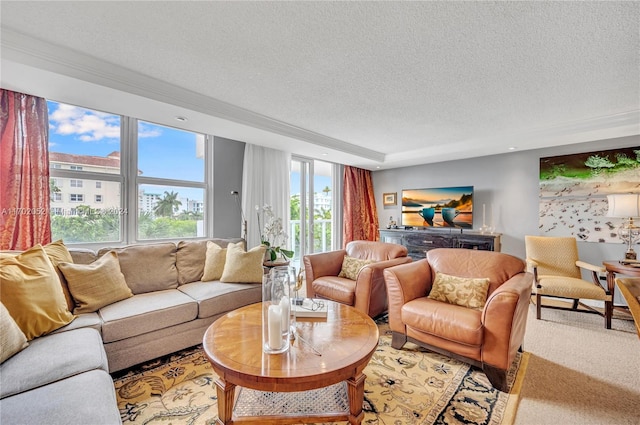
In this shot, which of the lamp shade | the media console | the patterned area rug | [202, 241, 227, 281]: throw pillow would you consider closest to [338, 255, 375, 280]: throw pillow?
the patterned area rug

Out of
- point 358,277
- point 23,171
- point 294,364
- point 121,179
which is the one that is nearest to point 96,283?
point 23,171

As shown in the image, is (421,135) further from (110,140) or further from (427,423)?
(110,140)

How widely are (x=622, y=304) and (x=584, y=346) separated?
1741 mm

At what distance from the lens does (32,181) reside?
2404 mm

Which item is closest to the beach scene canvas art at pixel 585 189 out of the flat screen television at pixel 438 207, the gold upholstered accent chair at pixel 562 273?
the gold upholstered accent chair at pixel 562 273

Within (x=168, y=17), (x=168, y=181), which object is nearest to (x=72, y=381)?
(x=168, y=17)

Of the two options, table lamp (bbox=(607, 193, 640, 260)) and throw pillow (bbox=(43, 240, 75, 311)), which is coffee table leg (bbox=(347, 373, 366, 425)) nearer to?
throw pillow (bbox=(43, 240, 75, 311))

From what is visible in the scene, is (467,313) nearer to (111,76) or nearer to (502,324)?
(502,324)

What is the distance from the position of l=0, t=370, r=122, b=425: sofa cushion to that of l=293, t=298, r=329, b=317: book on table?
1074 mm

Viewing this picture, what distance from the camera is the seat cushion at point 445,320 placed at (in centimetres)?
190

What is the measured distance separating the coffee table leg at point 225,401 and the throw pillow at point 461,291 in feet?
5.90

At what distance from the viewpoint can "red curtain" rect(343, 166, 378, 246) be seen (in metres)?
5.68

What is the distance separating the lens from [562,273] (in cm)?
341

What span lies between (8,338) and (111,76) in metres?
1.87
